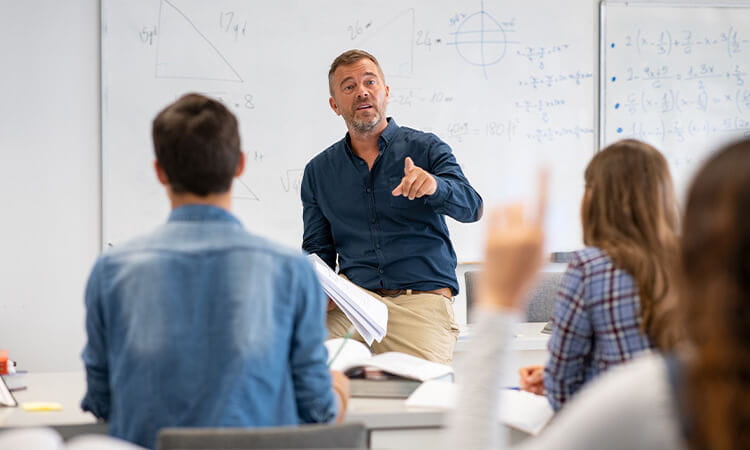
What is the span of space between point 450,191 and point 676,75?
7.57ft

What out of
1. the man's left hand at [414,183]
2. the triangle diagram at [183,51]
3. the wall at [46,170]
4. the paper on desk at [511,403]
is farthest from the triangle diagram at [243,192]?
the paper on desk at [511,403]

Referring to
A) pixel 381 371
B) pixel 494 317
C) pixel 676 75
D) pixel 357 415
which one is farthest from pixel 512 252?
pixel 676 75

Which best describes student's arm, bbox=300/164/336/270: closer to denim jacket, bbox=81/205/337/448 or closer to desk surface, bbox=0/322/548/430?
desk surface, bbox=0/322/548/430

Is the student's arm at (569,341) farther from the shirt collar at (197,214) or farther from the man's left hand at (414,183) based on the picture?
the man's left hand at (414,183)

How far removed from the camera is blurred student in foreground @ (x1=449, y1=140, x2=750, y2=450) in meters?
0.80

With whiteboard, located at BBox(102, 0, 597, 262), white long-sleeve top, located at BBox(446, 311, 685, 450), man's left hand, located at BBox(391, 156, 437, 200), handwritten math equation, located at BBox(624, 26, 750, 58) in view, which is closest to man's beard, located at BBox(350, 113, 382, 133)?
man's left hand, located at BBox(391, 156, 437, 200)

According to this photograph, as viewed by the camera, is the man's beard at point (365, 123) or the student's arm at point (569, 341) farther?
the man's beard at point (365, 123)

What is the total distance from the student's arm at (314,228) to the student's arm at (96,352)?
5.50 feet

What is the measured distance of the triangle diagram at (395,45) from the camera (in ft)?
14.4

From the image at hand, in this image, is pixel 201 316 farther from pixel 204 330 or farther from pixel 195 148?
pixel 195 148

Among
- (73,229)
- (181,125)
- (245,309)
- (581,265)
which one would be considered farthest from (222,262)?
(73,229)

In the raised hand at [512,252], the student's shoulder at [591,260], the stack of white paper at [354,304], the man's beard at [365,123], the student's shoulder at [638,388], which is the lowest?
the stack of white paper at [354,304]

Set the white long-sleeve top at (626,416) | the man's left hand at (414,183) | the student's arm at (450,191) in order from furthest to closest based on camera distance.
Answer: the student's arm at (450,191), the man's left hand at (414,183), the white long-sleeve top at (626,416)

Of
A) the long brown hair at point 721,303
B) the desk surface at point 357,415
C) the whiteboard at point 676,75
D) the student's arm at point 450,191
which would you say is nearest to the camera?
the long brown hair at point 721,303
